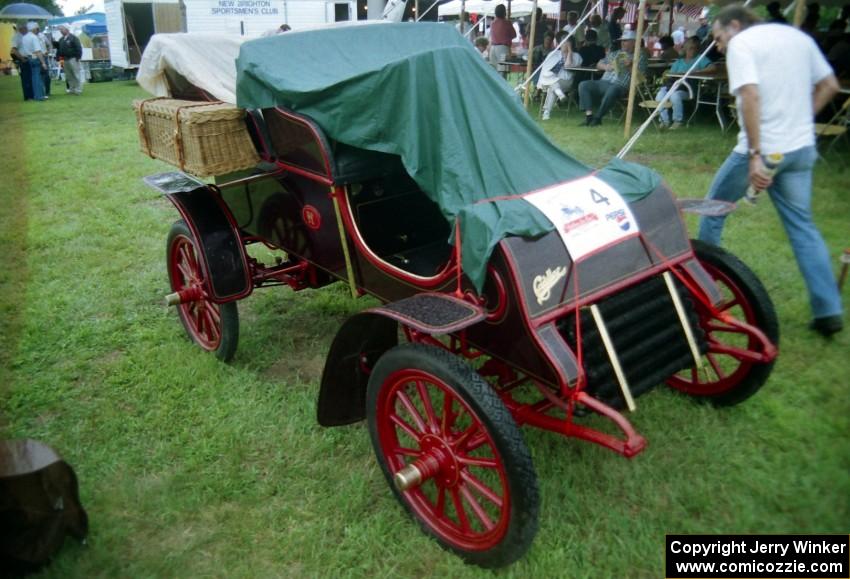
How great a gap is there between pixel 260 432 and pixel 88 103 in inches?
591

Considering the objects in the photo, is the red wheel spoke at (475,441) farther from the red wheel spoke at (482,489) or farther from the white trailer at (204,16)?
the white trailer at (204,16)

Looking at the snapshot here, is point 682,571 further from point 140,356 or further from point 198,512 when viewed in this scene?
point 140,356

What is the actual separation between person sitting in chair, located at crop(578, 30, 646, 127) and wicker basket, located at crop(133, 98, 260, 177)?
848 cm

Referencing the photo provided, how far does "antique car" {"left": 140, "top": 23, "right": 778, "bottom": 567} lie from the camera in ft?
7.53

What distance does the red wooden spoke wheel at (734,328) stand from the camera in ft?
9.19

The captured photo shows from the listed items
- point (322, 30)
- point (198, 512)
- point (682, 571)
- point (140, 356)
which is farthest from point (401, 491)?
point (322, 30)

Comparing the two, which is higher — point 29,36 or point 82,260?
point 29,36

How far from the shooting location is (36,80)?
15.6 metres

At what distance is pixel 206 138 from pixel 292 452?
1.55m

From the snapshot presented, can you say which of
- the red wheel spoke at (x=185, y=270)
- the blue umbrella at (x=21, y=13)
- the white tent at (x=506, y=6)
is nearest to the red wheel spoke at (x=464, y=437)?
the red wheel spoke at (x=185, y=270)

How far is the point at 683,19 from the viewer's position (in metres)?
21.6

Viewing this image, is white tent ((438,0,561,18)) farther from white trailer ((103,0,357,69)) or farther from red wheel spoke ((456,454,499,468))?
red wheel spoke ((456,454,499,468))

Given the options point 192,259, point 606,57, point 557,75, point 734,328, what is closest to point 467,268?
point 734,328

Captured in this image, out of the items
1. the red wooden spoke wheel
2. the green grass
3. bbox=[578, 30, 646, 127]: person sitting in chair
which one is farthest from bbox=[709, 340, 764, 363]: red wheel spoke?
bbox=[578, 30, 646, 127]: person sitting in chair
